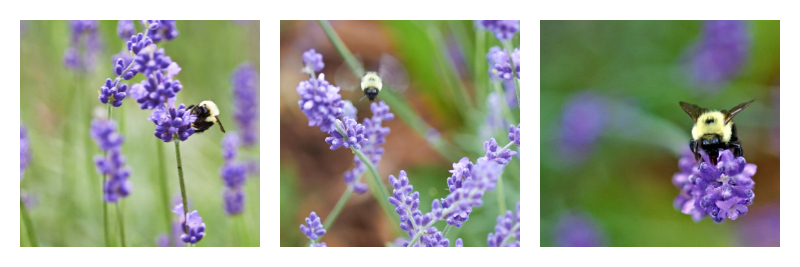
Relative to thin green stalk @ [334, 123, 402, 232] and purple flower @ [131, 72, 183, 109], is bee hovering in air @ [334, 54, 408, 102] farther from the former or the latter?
purple flower @ [131, 72, 183, 109]

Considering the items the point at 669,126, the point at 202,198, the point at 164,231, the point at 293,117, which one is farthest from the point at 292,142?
the point at 669,126

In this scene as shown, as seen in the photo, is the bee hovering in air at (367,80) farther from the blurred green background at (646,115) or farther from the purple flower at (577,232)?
the purple flower at (577,232)

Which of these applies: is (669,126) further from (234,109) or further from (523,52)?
(234,109)

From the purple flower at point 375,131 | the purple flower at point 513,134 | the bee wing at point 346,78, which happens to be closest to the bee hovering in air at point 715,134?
the purple flower at point 513,134

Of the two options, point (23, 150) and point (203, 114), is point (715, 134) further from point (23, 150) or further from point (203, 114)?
point (23, 150)

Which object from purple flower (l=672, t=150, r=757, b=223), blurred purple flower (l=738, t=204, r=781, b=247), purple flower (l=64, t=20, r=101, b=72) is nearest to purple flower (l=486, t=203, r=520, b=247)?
purple flower (l=672, t=150, r=757, b=223)

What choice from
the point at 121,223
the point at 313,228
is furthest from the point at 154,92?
the point at 313,228
